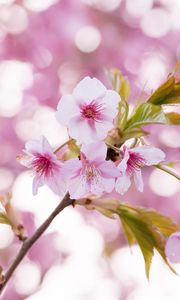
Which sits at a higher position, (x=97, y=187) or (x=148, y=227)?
(x=97, y=187)

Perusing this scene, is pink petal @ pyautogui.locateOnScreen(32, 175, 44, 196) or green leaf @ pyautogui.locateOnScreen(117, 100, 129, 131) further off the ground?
green leaf @ pyautogui.locateOnScreen(117, 100, 129, 131)

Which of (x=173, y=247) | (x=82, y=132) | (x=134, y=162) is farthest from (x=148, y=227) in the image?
(x=82, y=132)

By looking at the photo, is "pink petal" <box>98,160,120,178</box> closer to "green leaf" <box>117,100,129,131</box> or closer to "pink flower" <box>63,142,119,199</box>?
"pink flower" <box>63,142,119,199</box>

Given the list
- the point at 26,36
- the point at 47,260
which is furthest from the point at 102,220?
the point at 26,36

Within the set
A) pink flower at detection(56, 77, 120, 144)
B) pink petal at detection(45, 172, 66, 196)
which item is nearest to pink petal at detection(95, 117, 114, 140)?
pink flower at detection(56, 77, 120, 144)

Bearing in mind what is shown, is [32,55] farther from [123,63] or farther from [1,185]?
[1,185]

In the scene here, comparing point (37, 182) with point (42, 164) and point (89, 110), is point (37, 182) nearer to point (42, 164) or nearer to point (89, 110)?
point (42, 164)
